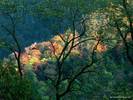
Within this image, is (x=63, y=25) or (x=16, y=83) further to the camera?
(x=63, y=25)

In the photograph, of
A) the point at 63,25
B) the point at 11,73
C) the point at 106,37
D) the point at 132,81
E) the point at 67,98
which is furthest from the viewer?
the point at 132,81

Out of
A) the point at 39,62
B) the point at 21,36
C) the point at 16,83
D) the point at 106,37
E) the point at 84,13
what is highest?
the point at 21,36

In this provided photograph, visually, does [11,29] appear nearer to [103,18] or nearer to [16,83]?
[103,18]

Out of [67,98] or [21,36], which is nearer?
[67,98]

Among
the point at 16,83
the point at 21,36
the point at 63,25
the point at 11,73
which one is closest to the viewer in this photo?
the point at 16,83

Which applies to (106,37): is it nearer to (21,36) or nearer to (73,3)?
(73,3)

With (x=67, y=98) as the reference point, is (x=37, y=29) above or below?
above

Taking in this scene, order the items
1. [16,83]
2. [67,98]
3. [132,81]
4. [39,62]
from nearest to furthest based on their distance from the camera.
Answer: [16,83] → [67,98] → [132,81] → [39,62]

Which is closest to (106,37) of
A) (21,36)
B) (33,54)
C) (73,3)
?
(73,3)

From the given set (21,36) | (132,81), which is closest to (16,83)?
(132,81)
